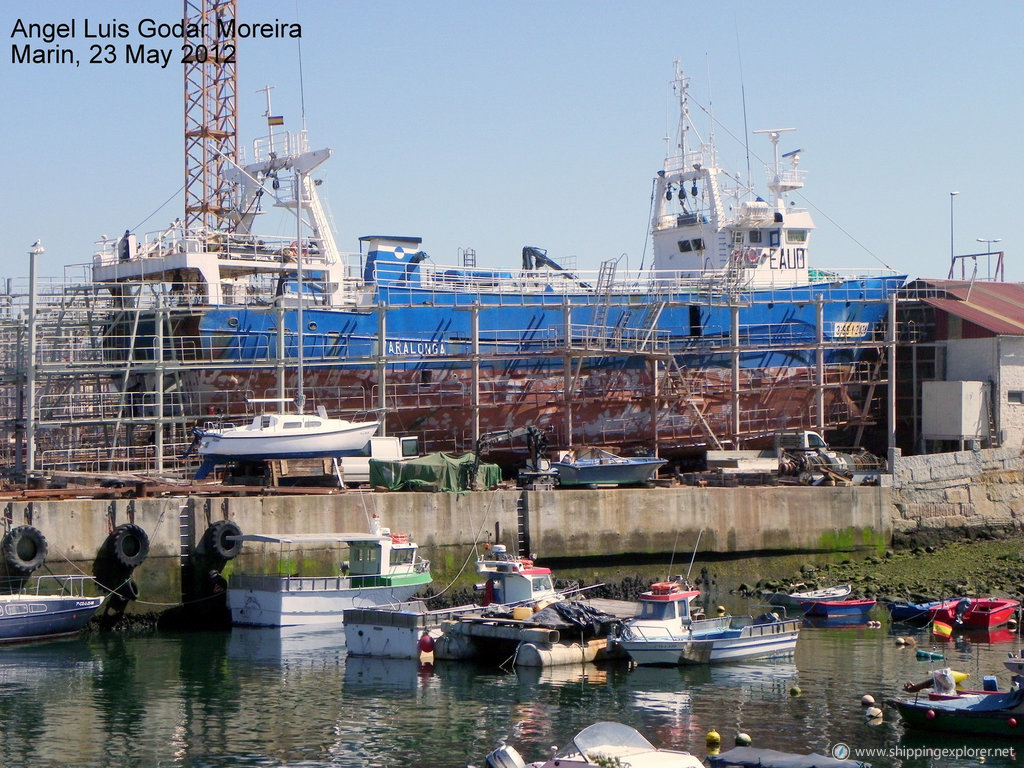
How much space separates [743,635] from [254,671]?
33.2 feet

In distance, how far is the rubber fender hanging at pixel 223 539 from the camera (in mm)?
34625

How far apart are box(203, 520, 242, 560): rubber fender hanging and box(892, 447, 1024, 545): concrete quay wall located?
20.5 metres

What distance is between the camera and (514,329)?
160 ft

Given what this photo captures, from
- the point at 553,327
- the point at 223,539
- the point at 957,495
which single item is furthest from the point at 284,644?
the point at 957,495

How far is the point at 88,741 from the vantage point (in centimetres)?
2356

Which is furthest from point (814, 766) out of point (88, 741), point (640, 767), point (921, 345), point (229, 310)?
point (921, 345)

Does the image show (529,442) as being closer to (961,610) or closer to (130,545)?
(130,545)

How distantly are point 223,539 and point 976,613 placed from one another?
1799cm

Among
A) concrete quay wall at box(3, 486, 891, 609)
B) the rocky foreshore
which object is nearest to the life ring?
concrete quay wall at box(3, 486, 891, 609)

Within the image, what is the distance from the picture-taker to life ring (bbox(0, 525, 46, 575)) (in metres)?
32.4

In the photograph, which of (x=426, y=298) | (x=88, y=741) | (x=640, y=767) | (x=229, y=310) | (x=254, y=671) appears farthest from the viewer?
(x=426, y=298)

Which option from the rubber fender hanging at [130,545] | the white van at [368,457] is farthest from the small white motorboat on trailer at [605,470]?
the rubber fender hanging at [130,545]

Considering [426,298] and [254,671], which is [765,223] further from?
[254,671]

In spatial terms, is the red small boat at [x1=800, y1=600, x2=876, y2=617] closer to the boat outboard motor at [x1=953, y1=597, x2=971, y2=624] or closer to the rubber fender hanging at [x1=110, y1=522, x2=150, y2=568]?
the boat outboard motor at [x1=953, y1=597, x2=971, y2=624]
